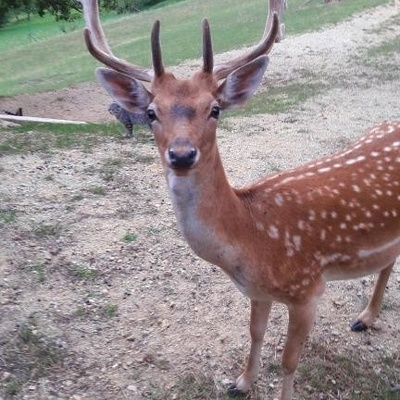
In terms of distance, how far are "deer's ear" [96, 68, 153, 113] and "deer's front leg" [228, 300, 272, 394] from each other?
1.42 metres

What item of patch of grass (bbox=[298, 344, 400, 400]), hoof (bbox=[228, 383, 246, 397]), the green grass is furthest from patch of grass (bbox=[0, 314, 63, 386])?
the green grass

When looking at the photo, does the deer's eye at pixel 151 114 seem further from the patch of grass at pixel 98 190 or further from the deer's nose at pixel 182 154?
the patch of grass at pixel 98 190

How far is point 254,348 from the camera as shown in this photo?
417 centimetres

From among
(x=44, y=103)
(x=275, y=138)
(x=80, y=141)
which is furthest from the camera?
(x=44, y=103)

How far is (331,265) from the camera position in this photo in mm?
3895

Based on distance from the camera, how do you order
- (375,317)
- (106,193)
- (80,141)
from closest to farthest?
(375,317)
(106,193)
(80,141)

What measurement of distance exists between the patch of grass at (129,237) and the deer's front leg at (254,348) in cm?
177

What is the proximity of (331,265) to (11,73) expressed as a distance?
67.9ft

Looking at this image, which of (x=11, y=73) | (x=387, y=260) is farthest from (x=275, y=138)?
(x=11, y=73)

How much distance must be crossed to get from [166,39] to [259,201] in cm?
1957

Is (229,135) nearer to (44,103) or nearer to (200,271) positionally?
(200,271)

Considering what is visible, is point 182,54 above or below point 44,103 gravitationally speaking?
below

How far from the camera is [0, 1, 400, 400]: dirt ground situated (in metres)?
4.21

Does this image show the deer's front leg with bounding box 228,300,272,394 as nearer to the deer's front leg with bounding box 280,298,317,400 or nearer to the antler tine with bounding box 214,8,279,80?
the deer's front leg with bounding box 280,298,317,400
